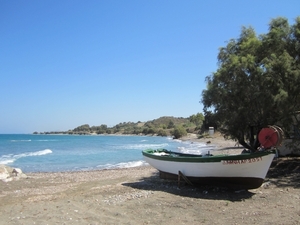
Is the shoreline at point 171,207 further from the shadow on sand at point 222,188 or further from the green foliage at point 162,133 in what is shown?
the green foliage at point 162,133

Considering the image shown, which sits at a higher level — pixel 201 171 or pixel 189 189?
pixel 201 171

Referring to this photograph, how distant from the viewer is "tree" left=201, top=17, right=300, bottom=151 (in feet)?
43.7

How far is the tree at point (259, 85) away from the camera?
43.7ft

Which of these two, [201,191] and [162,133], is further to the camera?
[162,133]

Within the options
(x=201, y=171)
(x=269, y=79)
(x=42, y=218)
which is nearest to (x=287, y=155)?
(x=269, y=79)

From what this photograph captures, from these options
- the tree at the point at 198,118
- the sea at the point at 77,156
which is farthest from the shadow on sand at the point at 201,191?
the tree at the point at 198,118

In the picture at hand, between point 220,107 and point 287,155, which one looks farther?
point 287,155

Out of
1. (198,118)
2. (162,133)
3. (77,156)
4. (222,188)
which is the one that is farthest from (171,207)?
(162,133)

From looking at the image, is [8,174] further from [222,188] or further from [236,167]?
[236,167]

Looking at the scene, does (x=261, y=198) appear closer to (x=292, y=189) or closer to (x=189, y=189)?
(x=292, y=189)

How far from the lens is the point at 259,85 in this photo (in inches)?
546

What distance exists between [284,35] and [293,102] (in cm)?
349

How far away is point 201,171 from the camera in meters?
11.5

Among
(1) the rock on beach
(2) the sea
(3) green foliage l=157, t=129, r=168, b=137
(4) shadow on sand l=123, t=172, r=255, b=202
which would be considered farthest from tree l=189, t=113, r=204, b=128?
(4) shadow on sand l=123, t=172, r=255, b=202
